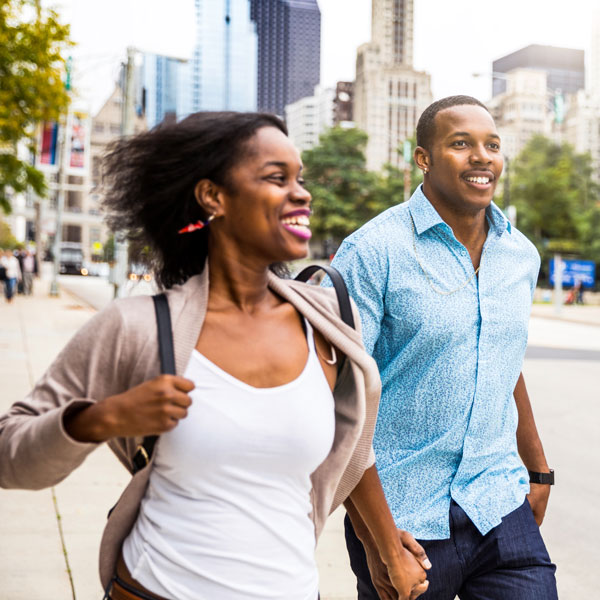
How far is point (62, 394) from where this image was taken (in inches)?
Answer: 65.3

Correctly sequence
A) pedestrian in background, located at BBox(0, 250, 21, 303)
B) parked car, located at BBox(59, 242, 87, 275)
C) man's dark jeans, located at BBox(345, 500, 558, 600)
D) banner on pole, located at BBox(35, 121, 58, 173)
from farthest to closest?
parked car, located at BBox(59, 242, 87, 275), pedestrian in background, located at BBox(0, 250, 21, 303), banner on pole, located at BBox(35, 121, 58, 173), man's dark jeans, located at BBox(345, 500, 558, 600)

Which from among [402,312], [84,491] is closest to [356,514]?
[402,312]

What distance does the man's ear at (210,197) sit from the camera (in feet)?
6.08

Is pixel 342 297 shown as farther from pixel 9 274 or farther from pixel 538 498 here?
pixel 9 274

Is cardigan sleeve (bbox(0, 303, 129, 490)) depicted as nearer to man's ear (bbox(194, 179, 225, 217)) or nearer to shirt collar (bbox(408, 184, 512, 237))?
man's ear (bbox(194, 179, 225, 217))

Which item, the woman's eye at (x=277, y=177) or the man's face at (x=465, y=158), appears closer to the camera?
the woman's eye at (x=277, y=177)

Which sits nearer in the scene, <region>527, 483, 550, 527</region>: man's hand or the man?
the man

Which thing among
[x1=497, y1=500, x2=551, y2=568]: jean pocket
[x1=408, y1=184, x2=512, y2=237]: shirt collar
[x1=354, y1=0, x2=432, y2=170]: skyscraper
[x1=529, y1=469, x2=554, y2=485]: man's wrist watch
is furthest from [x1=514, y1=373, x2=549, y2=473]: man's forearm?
[x1=354, y1=0, x2=432, y2=170]: skyscraper

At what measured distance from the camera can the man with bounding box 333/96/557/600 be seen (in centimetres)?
238

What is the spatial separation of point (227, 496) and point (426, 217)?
4.10 feet

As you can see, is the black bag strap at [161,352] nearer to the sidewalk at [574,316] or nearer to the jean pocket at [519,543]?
the jean pocket at [519,543]

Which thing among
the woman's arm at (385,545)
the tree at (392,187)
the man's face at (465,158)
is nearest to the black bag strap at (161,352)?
the woman's arm at (385,545)

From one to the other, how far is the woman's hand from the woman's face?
398 millimetres

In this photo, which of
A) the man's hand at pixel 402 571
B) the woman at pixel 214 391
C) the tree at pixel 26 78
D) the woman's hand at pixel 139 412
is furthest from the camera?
the tree at pixel 26 78
